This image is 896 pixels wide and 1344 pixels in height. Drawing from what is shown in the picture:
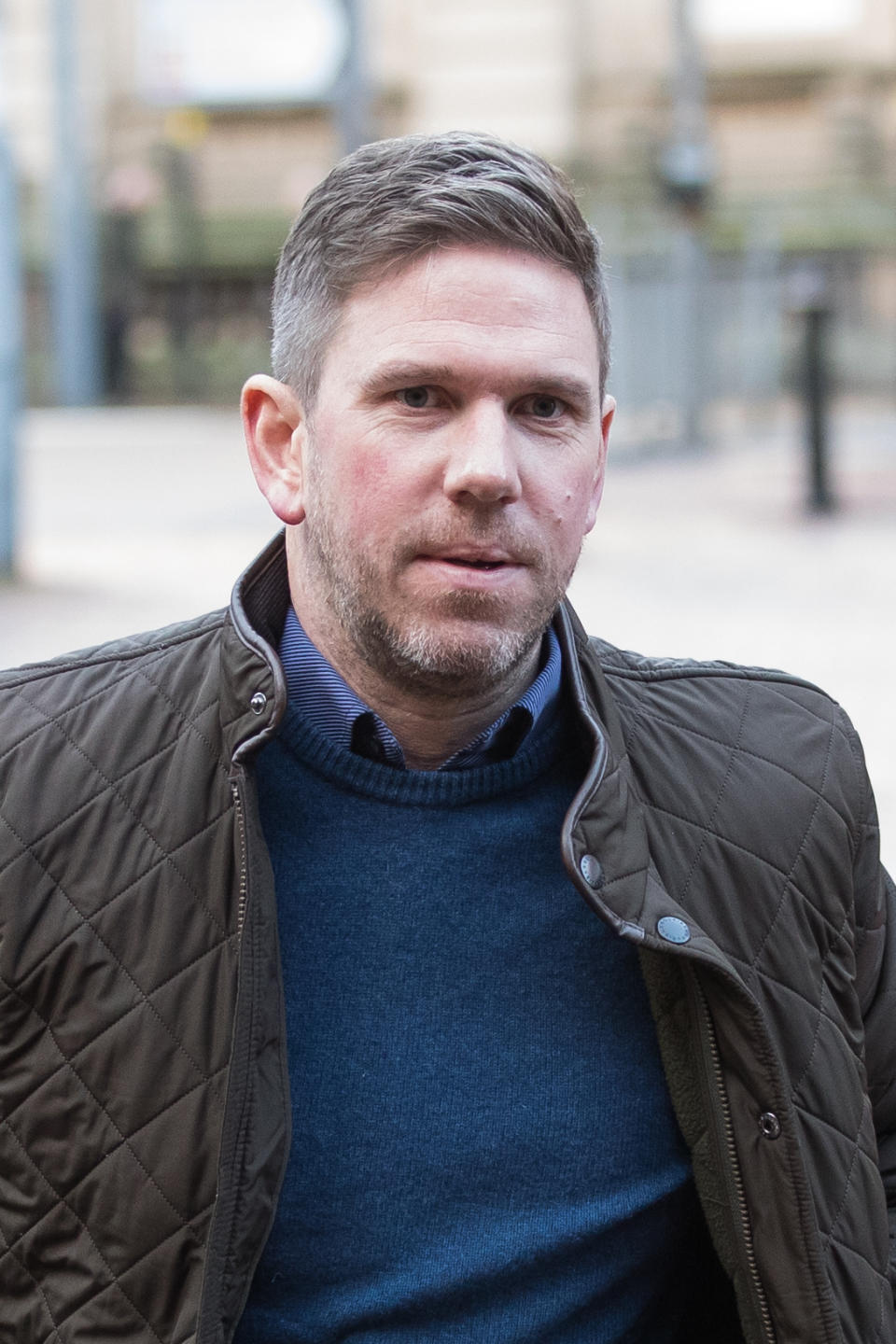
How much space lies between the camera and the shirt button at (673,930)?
1976 millimetres

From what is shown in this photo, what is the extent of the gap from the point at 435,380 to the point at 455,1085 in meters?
0.78

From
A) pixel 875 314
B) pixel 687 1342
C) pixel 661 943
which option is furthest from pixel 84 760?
pixel 875 314

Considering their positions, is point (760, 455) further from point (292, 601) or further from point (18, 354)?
point (292, 601)

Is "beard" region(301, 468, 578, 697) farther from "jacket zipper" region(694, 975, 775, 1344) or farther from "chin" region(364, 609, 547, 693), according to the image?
"jacket zipper" region(694, 975, 775, 1344)

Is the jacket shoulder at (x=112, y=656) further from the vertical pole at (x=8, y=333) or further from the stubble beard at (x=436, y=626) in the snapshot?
the vertical pole at (x=8, y=333)

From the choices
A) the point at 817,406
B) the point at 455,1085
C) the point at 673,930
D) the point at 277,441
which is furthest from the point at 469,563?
the point at 817,406

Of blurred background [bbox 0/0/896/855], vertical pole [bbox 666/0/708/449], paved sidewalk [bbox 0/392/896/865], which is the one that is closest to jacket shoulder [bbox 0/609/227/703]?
paved sidewalk [bbox 0/392/896/865]

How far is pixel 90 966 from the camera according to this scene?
1967mm

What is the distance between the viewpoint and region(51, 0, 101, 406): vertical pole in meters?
23.1

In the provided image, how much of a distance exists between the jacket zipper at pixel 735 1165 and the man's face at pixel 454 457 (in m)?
0.45

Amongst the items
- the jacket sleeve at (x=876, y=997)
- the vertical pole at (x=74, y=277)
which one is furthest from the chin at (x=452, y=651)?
the vertical pole at (x=74, y=277)

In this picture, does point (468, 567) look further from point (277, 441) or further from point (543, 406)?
point (277, 441)

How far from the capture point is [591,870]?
1.99 m

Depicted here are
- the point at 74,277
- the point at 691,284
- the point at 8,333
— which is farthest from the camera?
the point at 74,277
